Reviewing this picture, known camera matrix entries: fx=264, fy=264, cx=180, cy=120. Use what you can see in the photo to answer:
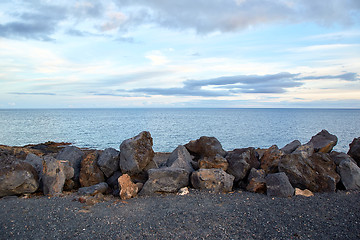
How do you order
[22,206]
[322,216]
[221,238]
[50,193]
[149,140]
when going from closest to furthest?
1. [221,238]
2. [322,216]
3. [22,206]
4. [50,193]
5. [149,140]

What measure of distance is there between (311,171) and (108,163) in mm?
7731

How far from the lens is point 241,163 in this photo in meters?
10.3

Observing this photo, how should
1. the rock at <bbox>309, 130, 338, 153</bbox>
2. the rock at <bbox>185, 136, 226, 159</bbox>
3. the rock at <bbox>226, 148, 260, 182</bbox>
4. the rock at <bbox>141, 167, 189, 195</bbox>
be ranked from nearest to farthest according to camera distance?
the rock at <bbox>141, 167, 189, 195</bbox>
the rock at <bbox>226, 148, 260, 182</bbox>
the rock at <bbox>309, 130, 338, 153</bbox>
the rock at <bbox>185, 136, 226, 159</bbox>

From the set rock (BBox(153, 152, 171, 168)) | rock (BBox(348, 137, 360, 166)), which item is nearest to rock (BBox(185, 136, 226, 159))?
rock (BBox(153, 152, 171, 168))

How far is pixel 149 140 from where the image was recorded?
1123cm

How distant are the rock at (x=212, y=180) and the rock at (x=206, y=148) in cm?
265

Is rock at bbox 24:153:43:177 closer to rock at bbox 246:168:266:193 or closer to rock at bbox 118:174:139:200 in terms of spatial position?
rock at bbox 118:174:139:200

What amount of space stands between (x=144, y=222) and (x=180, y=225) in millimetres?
964

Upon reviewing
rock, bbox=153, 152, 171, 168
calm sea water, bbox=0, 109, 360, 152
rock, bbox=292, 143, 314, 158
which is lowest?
calm sea water, bbox=0, 109, 360, 152

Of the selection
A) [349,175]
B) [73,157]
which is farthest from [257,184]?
[73,157]

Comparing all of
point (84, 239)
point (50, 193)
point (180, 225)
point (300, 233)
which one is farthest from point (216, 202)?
point (50, 193)

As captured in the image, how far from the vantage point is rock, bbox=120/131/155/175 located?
1036 cm

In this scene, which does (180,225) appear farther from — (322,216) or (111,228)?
(322,216)

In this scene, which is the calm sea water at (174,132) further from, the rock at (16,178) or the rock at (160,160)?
the rock at (16,178)
